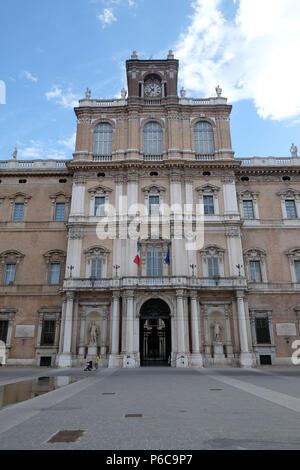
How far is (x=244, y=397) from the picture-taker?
10.8 m

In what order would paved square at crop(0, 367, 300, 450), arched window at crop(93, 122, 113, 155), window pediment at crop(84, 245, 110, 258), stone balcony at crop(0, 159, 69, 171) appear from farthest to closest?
stone balcony at crop(0, 159, 69, 171) → arched window at crop(93, 122, 113, 155) → window pediment at crop(84, 245, 110, 258) → paved square at crop(0, 367, 300, 450)

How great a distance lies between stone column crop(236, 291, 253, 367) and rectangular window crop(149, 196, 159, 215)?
1032 cm

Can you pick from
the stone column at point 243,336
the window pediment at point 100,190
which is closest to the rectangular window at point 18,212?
→ the window pediment at point 100,190

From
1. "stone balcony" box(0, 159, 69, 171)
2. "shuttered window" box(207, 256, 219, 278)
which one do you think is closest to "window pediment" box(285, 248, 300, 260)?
"shuttered window" box(207, 256, 219, 278)

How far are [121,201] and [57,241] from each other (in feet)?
23.4

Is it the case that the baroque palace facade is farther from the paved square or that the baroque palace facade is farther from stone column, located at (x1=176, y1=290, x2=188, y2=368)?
the paved square

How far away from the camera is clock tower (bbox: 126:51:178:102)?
3656 centimetres

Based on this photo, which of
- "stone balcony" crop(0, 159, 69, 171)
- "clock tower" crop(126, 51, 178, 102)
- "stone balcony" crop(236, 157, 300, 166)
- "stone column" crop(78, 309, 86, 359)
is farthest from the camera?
"clock tower" crop(126, 51, 178, 102)

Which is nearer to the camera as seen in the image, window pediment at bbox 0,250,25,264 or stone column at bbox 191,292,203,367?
stone column at bbox 191,292,203,367

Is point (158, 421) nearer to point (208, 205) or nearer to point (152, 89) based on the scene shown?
point (208, 205)

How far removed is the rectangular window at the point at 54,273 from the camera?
31094mm

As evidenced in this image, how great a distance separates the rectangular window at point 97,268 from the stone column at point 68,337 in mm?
2621

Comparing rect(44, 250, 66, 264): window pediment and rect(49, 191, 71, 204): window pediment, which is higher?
rect(49, 191, 71, 204): window pediment

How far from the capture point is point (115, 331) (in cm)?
2733
